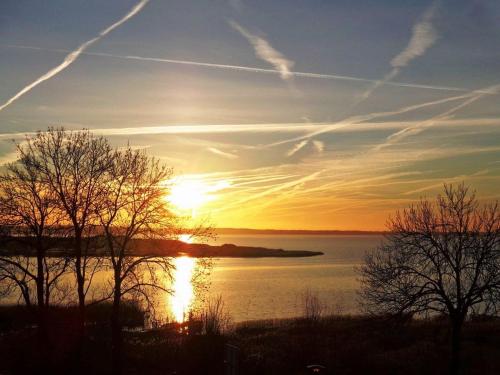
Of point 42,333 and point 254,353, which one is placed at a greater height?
point 42,333

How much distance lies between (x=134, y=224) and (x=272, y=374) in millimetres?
11919

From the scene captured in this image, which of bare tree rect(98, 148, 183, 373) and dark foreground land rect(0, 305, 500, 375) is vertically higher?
bare tree rect(98, 148, 183, 373)

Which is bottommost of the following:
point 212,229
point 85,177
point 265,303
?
point 265,303

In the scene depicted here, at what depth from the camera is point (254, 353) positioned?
2886 cm

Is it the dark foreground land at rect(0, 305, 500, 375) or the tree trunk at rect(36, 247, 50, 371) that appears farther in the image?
the dark foreground land at rect(0, 305, 500, 375)

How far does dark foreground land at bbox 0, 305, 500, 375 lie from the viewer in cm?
2634

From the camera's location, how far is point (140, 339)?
35.4 m

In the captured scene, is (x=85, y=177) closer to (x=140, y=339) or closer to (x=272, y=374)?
(x=140, y=339)

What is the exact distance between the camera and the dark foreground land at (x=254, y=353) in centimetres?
2634

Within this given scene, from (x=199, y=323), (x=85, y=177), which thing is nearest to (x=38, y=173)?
→ (x=85, y=177)

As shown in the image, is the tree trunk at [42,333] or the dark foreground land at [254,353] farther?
the dark foreground land at [254,353]

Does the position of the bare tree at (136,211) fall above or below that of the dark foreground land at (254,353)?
above

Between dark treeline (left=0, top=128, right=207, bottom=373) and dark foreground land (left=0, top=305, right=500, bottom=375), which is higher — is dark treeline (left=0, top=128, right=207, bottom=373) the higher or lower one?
the higher one

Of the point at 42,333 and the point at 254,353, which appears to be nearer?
the point at 42,333
